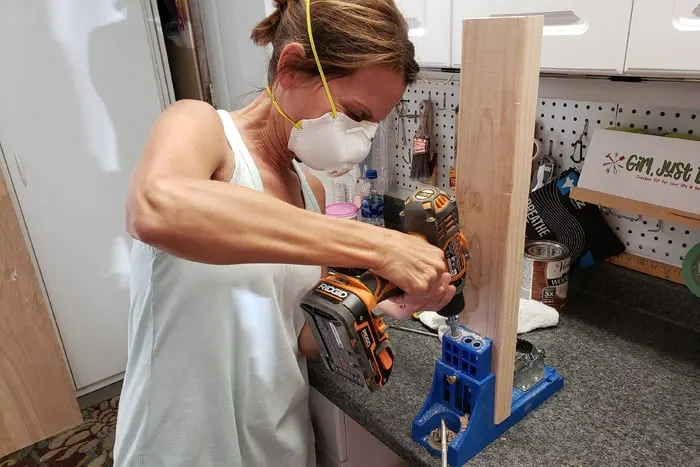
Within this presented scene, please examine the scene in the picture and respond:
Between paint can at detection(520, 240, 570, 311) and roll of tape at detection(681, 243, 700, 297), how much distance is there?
0.77 feet

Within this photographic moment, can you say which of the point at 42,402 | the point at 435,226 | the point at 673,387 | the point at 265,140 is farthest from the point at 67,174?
the point at 673,387

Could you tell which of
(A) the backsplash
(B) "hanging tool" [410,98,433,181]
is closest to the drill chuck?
(A) the backsplash

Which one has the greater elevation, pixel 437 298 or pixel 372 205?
pixel 437 298

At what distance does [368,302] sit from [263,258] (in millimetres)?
148

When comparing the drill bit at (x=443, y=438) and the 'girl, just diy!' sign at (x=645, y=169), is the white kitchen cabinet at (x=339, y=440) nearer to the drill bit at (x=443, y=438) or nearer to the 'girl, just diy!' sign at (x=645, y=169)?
the drill bit at (x=443, y=438)

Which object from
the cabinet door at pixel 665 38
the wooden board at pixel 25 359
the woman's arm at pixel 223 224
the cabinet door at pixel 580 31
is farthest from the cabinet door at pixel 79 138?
the cabinet door at pixel 665 38

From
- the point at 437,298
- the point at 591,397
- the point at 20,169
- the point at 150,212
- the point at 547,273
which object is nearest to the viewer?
the point at 150,212

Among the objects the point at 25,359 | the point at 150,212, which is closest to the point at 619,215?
the point at 150,212

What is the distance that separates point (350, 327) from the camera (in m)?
0.62

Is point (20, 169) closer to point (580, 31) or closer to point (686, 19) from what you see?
point (580, 31)

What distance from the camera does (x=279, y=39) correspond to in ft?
2.60

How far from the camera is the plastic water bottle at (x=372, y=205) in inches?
67.8

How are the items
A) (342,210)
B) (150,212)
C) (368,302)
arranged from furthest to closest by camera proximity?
(342,210) → (368,302) → (150,212)

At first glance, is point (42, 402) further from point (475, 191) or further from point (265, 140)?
point (475, 191)
